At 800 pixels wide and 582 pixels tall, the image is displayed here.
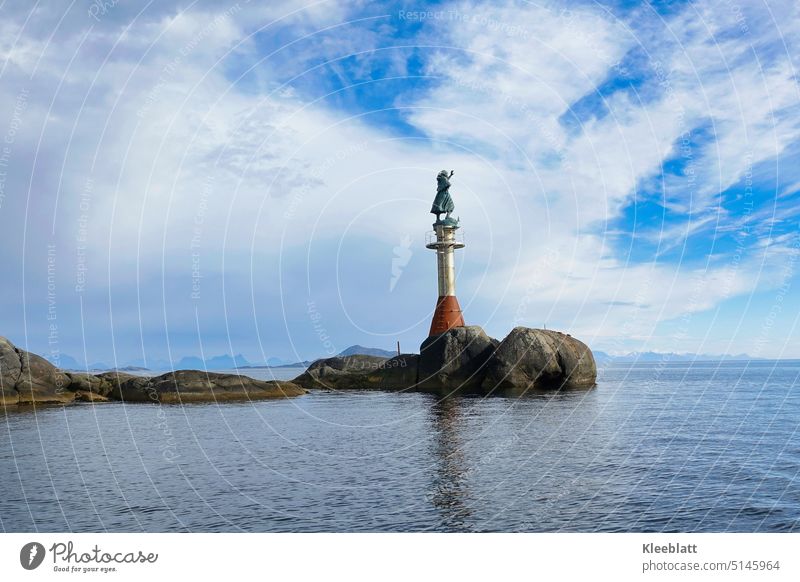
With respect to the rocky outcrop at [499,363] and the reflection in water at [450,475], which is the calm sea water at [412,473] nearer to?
the reflection in water at [450,475]

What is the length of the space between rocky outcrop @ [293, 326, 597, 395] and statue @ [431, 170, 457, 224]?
15.0 metres

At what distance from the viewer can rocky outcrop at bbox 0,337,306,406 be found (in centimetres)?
5594

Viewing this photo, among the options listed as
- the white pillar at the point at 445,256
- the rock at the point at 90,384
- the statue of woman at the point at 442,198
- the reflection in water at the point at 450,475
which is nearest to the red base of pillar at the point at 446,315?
the white pillar at the point at 445,256

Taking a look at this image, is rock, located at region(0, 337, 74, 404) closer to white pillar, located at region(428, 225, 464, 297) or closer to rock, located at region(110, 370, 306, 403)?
rock, located at region(110, 370, 306, 403)

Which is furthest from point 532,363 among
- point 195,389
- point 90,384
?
point 90,384

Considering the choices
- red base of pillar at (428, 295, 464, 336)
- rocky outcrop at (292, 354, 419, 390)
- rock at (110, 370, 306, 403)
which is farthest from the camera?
rocky outcrop at (292, 354, 419, 390)

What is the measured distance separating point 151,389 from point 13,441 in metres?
31.3

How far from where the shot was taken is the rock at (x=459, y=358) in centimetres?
6506

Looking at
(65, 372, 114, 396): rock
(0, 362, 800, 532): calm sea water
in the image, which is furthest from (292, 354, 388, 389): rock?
(0, 362, 800, 532): calm sea water

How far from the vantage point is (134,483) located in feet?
71.0

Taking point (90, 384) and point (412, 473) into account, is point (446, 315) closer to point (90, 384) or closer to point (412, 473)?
point (90, 384)

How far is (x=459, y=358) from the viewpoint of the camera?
216 ft

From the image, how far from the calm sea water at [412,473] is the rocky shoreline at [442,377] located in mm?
19239
